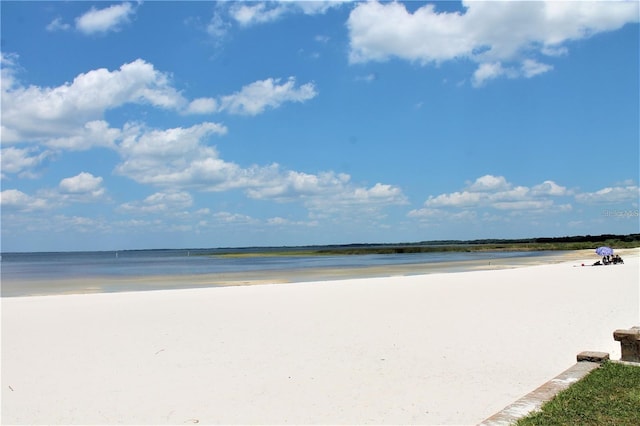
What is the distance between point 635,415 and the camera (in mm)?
5289

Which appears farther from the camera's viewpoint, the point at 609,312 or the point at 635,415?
the point at 609,312

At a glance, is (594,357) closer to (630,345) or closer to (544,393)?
(630,345)

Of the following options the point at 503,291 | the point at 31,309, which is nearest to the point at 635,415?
the point at 503,291

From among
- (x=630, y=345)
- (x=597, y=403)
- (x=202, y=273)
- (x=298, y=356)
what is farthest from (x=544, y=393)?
(x=202, y=273)

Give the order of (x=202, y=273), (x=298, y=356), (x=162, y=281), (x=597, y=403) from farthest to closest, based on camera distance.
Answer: (x=202, y=273) → (x=162, y=281) → (x=298, y=356) → (x=597, y=403)

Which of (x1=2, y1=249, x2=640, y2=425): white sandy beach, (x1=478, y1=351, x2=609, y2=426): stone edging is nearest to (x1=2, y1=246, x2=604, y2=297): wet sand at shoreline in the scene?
(x1=2, y1=249, x2=640, y2=425): white sandy beach

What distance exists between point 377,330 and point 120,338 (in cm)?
519

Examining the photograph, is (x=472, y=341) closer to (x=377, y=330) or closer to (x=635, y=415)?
(x=377, y=330)

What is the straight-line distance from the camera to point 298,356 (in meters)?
9.30

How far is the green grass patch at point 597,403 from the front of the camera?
16.9ft

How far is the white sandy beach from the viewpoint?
670 centimetres

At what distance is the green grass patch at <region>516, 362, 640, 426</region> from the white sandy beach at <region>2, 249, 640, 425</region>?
0.89 metres

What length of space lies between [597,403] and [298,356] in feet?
16.0

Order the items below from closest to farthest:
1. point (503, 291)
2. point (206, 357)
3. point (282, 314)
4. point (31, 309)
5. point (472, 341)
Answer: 1. point (206, 357)
2. point (472, 341)
3. point (282, 314)
4. point (31, 309)
5. point (503, 291)
